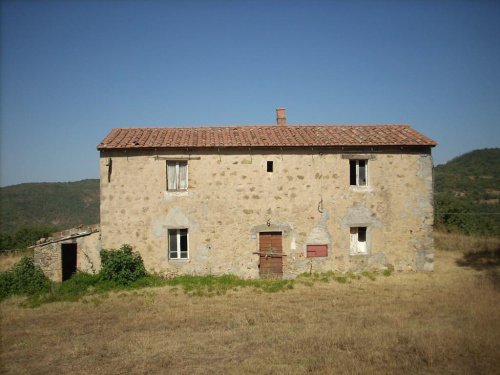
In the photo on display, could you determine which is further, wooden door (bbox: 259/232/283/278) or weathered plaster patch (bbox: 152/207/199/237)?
wooden door (bbox: 259/232/283/278)

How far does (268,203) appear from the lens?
568 inches

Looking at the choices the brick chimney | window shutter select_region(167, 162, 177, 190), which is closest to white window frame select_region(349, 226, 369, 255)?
the brick chimney

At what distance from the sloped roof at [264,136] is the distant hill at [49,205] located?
117 feet

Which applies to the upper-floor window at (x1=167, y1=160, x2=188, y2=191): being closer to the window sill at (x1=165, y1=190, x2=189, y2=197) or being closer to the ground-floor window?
the window sill at (x1=165, y1=190, x2=189, y2=197)

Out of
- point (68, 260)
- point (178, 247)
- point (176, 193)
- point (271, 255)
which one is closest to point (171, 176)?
point (176, 193)

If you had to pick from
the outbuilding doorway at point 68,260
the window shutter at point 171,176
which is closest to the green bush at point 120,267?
the outbuilding doorway at point 68,260

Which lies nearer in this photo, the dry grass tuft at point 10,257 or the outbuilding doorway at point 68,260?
the outbuilding doorway at point 68,260

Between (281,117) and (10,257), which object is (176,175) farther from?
(10,257)

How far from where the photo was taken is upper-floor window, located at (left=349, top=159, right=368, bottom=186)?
49.0 ft

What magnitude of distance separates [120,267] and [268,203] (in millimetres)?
6217

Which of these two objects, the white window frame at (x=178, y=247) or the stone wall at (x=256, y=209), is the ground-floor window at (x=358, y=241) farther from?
the white window frame at (x=178, y=247)

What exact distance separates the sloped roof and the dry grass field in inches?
219

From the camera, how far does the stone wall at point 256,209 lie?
1425 centimetres

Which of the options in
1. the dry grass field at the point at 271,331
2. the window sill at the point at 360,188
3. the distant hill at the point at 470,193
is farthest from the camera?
the distant hill at the point at 470,193
